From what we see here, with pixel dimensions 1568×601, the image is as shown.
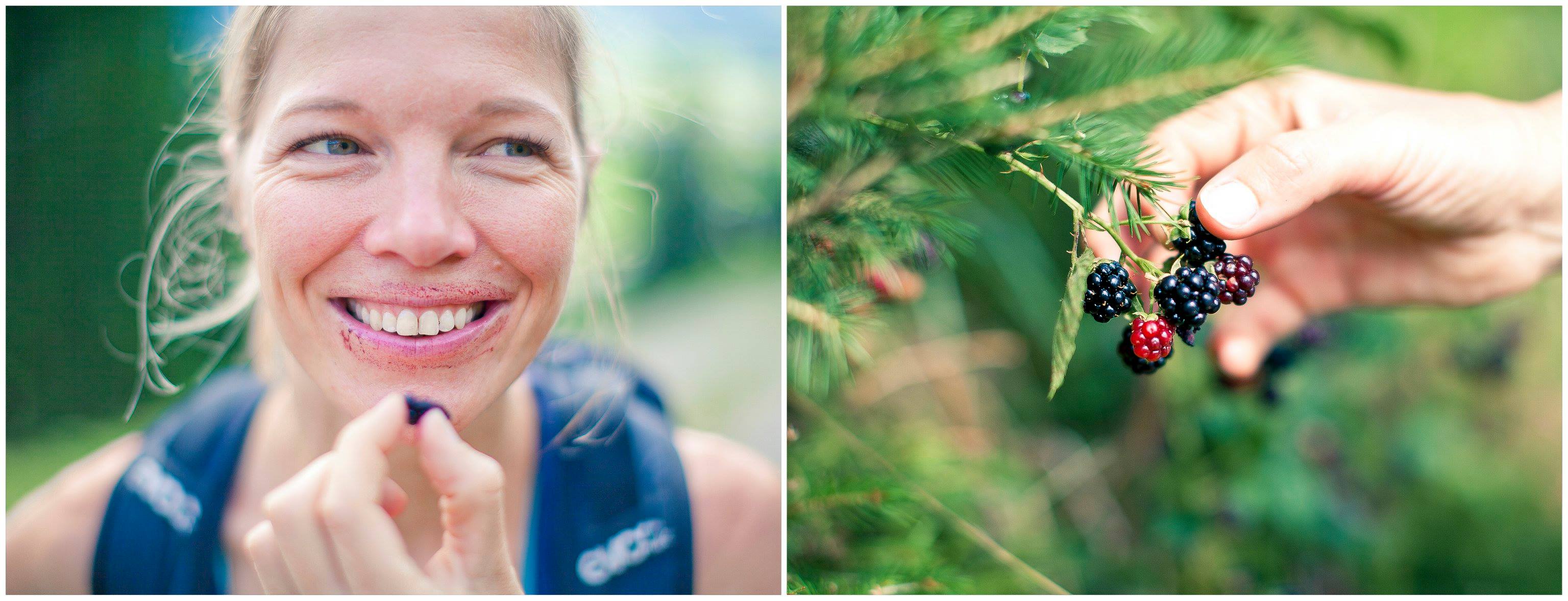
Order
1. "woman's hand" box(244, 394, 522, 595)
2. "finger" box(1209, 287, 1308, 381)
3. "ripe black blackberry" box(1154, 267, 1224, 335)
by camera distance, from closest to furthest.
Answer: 1. "ripe black blackberry" box(1154, 267, 1224, 335)
2. "woman's hand" box(244, 394, 522, 595)
3. "finger" box(1209, 287, 1308, 381)

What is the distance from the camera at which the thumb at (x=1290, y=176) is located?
62 cm

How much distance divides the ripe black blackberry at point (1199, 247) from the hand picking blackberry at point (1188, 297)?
2 cm

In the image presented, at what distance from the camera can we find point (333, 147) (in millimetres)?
658

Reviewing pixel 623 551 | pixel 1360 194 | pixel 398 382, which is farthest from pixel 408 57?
pixel 1360 194

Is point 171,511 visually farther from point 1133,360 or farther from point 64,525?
point 1133,360

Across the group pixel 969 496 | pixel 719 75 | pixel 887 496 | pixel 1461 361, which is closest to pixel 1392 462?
pixel 1461 361

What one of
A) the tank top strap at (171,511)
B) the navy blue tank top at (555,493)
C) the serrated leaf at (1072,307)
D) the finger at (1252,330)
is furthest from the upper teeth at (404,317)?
the finger at (1252,330)

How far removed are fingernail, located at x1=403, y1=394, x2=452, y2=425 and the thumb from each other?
0.68m

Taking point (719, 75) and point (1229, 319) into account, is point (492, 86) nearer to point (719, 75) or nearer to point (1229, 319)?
point (719, 75)

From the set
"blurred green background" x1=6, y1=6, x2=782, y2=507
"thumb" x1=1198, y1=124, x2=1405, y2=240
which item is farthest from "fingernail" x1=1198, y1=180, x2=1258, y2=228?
"blurred green background" x1=6, y1=6, x2=782, y2=507

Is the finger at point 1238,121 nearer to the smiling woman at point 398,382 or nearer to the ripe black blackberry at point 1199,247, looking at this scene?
the ripe black blackberry at point 1199,247

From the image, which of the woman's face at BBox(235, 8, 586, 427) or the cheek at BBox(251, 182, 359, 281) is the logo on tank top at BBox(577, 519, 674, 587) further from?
the cheek at BBox(251, 182, 359, 281)

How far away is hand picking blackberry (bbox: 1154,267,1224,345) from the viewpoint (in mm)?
544

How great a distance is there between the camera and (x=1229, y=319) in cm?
103
